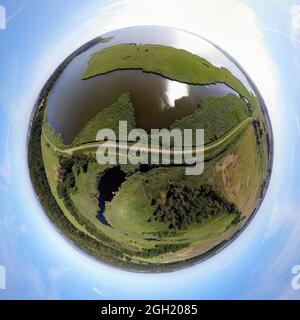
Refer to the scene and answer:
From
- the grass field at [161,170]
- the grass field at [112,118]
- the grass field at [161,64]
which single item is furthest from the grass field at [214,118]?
the grass field at [112,118]

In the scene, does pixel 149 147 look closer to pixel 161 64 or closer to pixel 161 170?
pixel 161 170

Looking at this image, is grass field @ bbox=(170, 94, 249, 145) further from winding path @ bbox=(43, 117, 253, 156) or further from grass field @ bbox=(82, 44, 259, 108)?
grass field @ bbox=(82, 44, 259, 108)

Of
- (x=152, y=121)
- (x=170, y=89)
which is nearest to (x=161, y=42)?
(x=170, y=89)

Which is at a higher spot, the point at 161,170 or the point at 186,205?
the point at 161,170

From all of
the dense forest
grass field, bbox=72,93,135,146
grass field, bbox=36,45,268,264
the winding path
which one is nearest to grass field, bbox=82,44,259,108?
grass field, bbox=36,45,268,264

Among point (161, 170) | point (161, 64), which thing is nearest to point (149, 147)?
point (161, 170)

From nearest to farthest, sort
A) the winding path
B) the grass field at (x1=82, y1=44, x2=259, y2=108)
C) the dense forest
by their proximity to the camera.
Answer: the winding path
the dense forest
the grass field at (x1=82, y1=44, x2=259, y2=108)

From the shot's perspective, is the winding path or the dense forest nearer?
the winding path

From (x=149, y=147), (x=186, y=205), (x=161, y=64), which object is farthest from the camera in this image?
(x=161, y=64)
